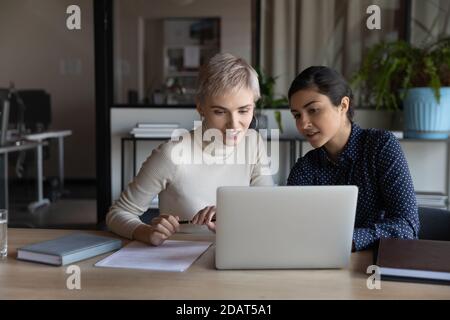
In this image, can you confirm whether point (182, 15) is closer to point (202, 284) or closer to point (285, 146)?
point (285, 146)

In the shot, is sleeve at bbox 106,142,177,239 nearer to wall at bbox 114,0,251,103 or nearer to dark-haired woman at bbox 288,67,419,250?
dark-haired woman at bbox 288,67,419,250

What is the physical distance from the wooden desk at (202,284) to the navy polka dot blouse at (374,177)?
0.32 metres

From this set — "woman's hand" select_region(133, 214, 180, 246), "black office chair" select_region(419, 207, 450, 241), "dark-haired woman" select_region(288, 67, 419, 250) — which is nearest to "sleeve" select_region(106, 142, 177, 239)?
"woman's hand" select_region(133, 214, 180, 246)

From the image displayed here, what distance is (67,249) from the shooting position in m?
1.17

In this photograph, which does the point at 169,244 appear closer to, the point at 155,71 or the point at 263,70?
the point at 263,70

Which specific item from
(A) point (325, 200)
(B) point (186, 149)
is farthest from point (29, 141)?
(A) point (325, 200)

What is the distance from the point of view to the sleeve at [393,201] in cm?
130

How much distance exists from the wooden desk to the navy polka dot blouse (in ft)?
1.04

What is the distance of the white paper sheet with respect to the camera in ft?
3.64

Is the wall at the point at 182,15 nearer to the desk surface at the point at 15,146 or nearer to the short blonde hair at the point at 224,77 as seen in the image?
the desk surface at the point at 15,146

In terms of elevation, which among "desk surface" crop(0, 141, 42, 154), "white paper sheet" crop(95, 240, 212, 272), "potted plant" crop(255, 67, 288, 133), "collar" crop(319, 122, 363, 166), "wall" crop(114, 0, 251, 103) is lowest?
"desk surface" crop(0, 141, 42, 154)

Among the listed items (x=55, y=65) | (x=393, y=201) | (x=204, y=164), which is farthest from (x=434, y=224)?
(x=55, y=65)

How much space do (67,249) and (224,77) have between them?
600 millimetres

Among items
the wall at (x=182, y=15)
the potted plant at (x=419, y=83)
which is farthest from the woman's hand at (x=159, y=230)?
the wall at (x=182, y=15)
